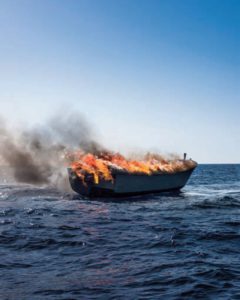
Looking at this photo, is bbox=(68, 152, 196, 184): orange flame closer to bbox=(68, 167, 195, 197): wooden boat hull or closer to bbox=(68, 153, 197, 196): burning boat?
bbox=(68, 153, 197, 196): burning boat

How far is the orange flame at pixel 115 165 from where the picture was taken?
46.0m

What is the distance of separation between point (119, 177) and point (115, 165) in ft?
7.39

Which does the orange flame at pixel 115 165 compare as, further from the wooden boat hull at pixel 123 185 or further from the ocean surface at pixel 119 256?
the ocean surface at pixel 119 256

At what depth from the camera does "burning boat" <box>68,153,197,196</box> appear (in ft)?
150

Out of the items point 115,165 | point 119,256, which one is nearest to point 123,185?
point 115,165

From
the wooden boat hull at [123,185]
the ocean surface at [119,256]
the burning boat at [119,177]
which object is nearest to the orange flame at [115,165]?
the burning boat at [119,177]

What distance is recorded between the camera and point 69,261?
16.5 meters

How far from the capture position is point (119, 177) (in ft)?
149

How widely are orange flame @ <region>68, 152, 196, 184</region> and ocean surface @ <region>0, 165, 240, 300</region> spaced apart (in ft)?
45.2

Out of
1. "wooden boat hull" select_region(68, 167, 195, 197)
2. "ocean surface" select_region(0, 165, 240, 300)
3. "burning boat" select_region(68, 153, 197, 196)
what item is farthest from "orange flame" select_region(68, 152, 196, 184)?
"ocean surface" select_region(0, 165, 240, 300)

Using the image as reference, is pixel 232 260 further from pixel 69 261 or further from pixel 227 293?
pixel 69 261

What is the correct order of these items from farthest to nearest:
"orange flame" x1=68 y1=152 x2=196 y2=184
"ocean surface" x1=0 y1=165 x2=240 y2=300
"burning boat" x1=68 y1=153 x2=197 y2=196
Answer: "orange flame" x1=68 y1=152 x2=196 y2=184 < "burning boat" x1=68 y1=153 x2=197 y2=196 < "ocean surface" x1=0 y1=165 x2=240 y2=300

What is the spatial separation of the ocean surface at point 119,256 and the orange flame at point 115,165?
543 inches

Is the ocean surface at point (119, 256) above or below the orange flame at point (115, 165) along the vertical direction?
below
